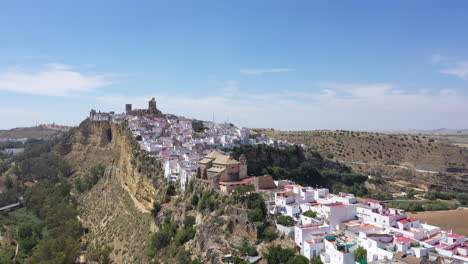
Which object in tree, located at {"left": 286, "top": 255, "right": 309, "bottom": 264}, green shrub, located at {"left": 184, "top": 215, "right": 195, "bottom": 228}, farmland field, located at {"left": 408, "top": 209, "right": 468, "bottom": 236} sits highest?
tree, located at {"left": 286, "top": 255, "right": 309, "bottom": 264}

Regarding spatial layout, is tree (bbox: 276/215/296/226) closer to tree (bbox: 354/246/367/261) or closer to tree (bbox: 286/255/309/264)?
tree (bbox: 286/255/309/264)

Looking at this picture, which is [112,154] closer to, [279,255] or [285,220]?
[285,220]

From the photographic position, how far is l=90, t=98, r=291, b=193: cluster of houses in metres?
31.6

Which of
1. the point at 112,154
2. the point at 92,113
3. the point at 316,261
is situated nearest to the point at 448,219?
the point at 316,261

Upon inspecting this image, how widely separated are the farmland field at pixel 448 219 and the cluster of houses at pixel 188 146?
15787 mm

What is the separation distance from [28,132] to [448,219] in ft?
450

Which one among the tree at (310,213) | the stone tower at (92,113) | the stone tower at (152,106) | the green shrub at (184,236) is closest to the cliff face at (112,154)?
the stone tower at (92,113)

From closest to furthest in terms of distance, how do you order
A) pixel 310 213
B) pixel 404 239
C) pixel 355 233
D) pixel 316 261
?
pixel 316 261, pixel 404 239, pixel 355 233, pixel 310 213

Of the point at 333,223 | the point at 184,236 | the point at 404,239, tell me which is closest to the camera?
the point at 404,239

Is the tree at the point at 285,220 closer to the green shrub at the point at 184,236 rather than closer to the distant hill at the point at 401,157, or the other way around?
the green shrub at the point at 184,236

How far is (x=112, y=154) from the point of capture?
5506cm

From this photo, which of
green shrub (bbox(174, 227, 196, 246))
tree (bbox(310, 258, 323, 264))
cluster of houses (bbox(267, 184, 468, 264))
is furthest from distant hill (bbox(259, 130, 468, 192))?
tree (bbox(310, 258, 323, 264))

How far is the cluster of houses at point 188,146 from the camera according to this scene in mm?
31625

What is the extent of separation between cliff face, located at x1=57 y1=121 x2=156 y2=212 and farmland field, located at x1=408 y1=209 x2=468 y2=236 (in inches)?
986
